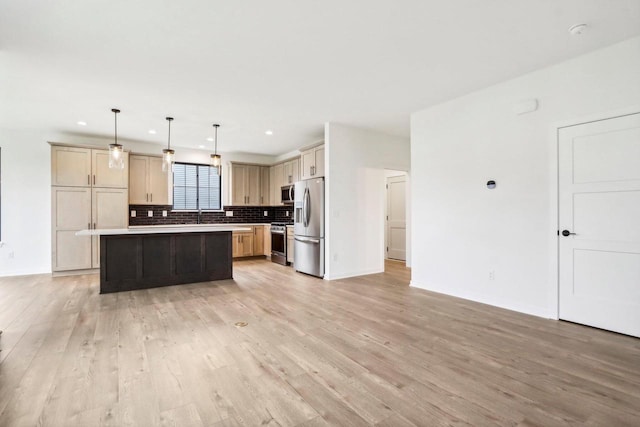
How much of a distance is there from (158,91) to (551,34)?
4228 mm

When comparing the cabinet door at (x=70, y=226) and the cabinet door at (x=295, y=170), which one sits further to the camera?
the cabinet door at (x=295, y=170)

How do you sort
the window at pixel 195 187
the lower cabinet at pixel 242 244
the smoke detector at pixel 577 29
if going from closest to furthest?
the smoke detector at pixel 577 29, the window at pixel 195 187, the lower cabinet at pixel 242 244

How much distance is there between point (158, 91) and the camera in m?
3.83

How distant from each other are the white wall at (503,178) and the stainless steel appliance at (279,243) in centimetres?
303

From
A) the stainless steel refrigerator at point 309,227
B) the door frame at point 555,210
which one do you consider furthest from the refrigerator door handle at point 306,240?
the door frame at point 555,210

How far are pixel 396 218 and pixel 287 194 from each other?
2686 mm

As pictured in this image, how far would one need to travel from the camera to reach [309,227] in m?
5.50

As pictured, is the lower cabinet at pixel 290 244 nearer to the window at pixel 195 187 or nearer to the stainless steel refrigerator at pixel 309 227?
the stainless steel refrigerator at pixel 309 227

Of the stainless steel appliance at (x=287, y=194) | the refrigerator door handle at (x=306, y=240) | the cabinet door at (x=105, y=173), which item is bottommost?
the refrigerator door handle at (x=306, y=240)

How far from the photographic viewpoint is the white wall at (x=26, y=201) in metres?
5.48

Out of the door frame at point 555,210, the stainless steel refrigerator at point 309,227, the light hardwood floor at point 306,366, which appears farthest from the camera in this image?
the stainless steel refrigerator at point 309,227

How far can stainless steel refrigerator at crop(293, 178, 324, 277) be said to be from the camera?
5.28 meters

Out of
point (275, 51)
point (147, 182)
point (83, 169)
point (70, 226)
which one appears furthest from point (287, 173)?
point (275, 51)

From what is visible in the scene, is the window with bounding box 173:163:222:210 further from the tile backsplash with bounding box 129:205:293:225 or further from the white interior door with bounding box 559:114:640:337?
the white interior door with bounding box 559:114:640:337
